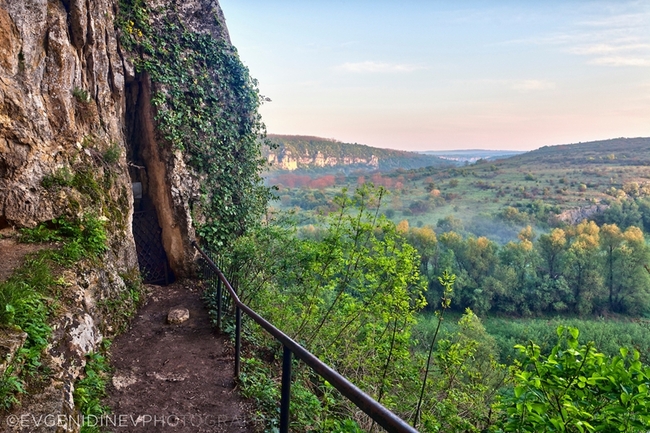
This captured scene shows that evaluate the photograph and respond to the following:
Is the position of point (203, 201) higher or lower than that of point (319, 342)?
higher

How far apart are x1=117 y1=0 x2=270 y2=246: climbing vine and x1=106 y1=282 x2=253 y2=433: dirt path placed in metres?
3.50

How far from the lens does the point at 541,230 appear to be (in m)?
45.5

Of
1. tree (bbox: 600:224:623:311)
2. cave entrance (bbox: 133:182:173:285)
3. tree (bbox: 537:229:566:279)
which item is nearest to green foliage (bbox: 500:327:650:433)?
cave entrance (bbox: 133:182:173:285)

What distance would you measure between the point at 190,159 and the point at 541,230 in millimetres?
49539

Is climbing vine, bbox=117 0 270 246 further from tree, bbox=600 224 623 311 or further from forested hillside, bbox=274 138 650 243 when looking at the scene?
tree, bbox=600 224 623 311

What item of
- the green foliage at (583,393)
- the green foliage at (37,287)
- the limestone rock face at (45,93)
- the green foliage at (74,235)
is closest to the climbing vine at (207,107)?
the limestone rock face at (45,93)

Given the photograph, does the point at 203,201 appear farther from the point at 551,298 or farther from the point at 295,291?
the point at 551,298

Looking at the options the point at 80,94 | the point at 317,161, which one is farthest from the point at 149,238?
the point at 317,161

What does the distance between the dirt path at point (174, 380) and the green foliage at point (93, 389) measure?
11 cm

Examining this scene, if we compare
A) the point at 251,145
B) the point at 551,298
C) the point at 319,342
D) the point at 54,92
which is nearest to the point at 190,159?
the point at 251,145

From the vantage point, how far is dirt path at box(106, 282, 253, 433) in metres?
2.92

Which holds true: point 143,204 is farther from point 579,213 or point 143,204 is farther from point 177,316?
point 579,213

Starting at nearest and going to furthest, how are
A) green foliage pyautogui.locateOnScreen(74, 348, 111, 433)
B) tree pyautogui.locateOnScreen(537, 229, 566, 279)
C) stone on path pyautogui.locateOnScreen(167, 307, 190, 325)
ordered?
green foliage pyautogui.locateOnScreen(74, 348, 111, 433) → stone on path pyautogui.locateOnScreen(167, 307, 190, 325) → tree pyautogui.locateOnScreen(537, 229, 566, 279)

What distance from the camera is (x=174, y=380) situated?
3.66m
